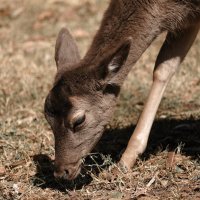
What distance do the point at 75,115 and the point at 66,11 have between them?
8423 millimetres

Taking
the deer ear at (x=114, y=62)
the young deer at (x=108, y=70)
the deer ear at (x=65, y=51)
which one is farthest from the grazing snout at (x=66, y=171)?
the deer ear at (x=65, y=51)

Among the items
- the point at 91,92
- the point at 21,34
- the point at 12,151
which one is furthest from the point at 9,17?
the point at 91,92

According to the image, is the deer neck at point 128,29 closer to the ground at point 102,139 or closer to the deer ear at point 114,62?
the deer ear at point 114,62

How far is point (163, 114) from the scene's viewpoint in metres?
8.61

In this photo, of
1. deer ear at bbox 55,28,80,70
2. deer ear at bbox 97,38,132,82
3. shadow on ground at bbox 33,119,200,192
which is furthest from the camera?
deer ear at bbox 55,28,80,70

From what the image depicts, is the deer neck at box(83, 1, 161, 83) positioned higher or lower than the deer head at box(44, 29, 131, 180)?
higher

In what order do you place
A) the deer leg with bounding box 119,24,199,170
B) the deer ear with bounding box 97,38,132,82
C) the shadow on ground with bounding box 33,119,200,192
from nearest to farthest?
the deer ear with bounding box 97,38,132,82 < the shadow on ground with bounding box 33,119,200,192 < the deer leg with bounding box 119,24,199,170

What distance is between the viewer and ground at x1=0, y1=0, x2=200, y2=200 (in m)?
6.35

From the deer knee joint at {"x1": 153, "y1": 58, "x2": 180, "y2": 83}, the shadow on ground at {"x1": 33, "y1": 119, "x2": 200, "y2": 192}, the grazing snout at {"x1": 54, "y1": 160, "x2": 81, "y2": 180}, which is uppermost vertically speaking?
the deer knee joint at {"x1": 153, "y1": 58, "x2": 180, "y2": 83}

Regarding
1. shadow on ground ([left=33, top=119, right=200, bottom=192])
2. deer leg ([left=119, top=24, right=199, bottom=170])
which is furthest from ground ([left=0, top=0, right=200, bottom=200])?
deer leg ([left=119, top=24, right=199, bottom=170])

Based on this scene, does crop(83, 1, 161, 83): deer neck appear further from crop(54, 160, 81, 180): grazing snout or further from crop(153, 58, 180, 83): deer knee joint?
crop(54, 160, 81, 180): grazing snout

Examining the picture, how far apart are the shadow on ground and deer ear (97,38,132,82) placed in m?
0.93

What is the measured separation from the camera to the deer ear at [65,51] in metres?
7.04

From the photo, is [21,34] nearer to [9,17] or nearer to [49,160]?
[9,17]
